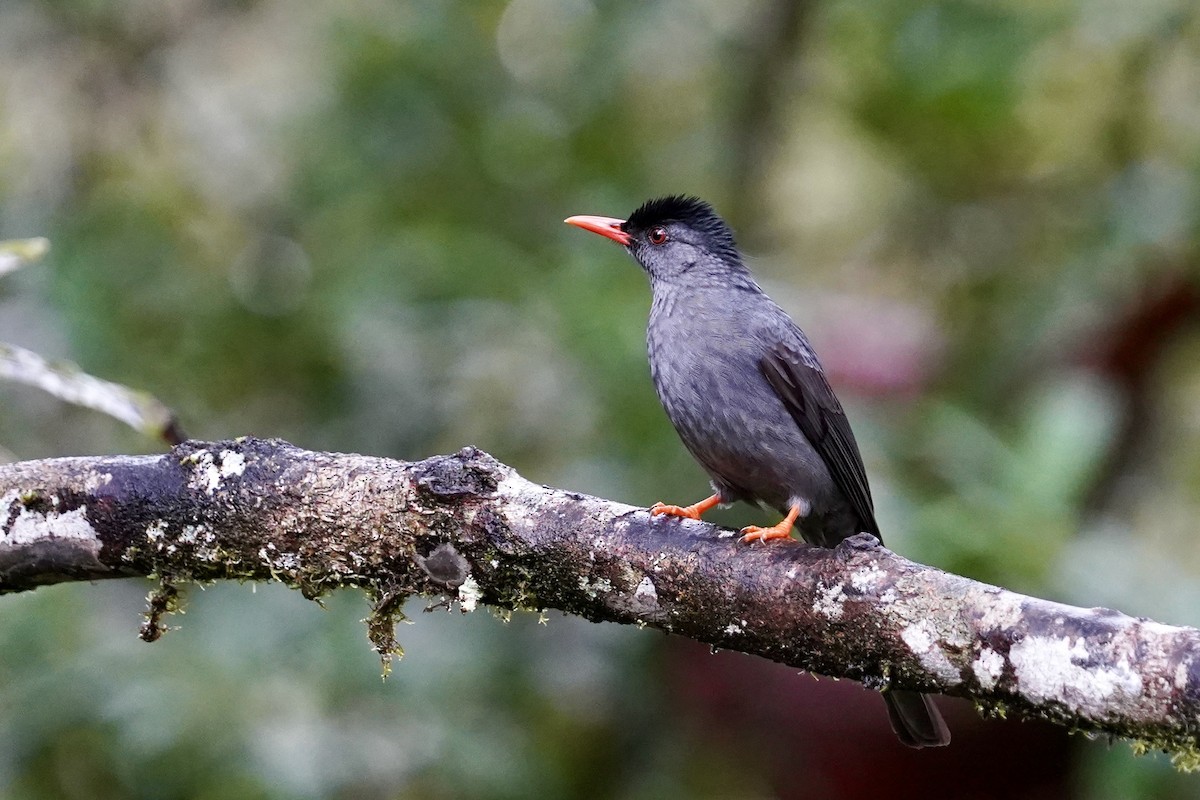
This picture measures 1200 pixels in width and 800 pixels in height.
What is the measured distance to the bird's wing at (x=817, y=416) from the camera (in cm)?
371

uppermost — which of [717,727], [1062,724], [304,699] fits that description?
[717,727]

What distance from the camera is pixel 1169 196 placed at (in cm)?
537

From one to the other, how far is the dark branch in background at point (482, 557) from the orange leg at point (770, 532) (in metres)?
0.09

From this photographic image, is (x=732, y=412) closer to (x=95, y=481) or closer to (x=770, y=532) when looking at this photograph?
(x=770, y=532)

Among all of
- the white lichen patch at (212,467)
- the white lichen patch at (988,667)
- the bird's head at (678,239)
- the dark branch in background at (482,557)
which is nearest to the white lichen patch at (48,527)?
the dark branch in background at (482,557)

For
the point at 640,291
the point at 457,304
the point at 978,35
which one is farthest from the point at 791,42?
the point at 457,304

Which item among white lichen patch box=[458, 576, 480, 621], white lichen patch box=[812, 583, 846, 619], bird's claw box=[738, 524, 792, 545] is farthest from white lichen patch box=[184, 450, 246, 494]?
white lichen patch box=[812, 583, 846, 619]

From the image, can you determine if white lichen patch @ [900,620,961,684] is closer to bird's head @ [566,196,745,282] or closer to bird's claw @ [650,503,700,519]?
bird's claw @ [650,503,700,519]

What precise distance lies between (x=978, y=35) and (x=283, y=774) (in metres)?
4.27

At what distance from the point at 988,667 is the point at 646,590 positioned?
0.71 metres

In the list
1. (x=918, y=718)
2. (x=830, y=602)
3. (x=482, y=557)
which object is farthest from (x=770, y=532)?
(x=482, y=557)

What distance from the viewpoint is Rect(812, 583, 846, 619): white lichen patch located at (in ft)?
7.79

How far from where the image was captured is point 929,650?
2.25 metres

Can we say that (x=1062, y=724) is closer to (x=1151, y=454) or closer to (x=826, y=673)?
(x=826, y=673)
